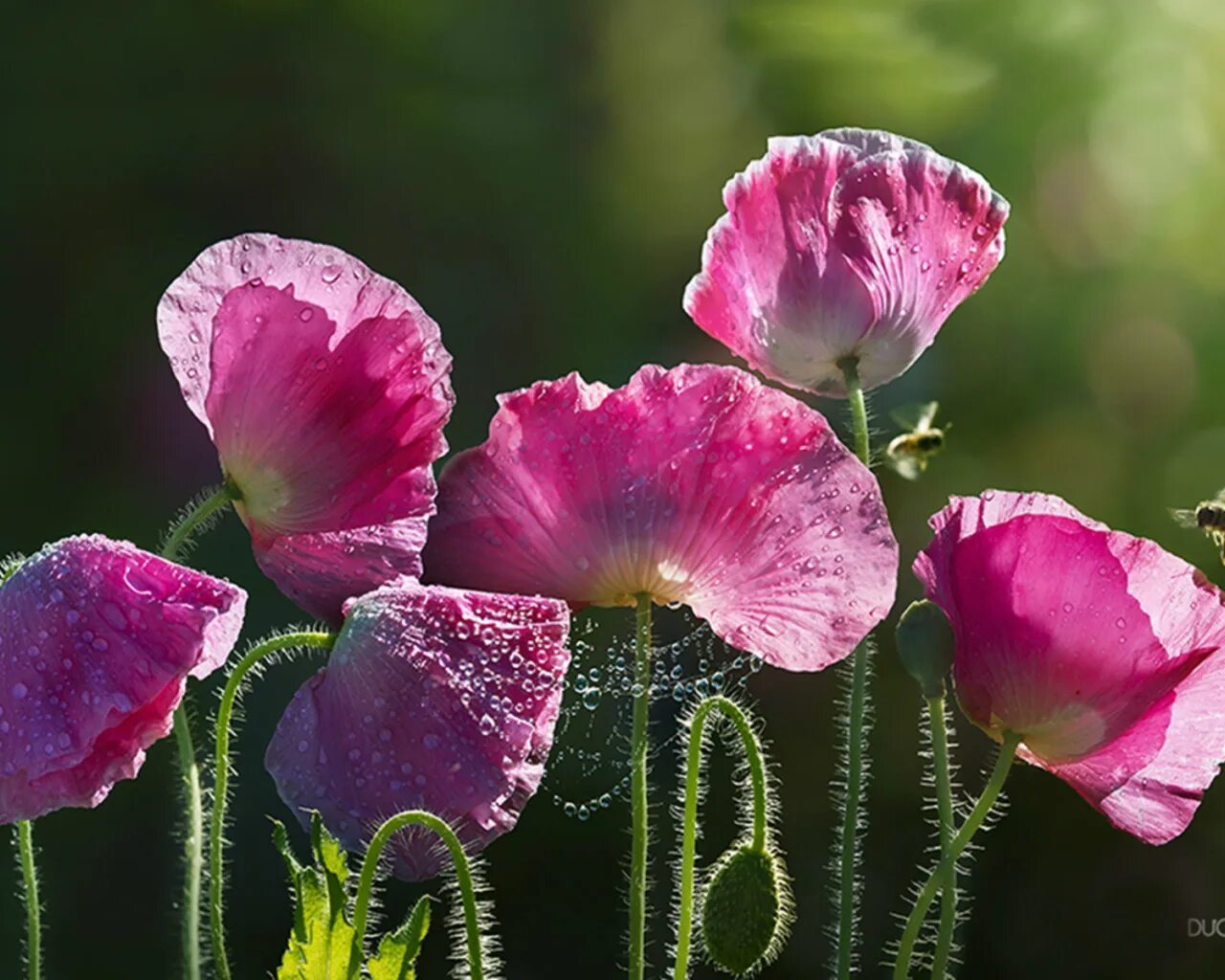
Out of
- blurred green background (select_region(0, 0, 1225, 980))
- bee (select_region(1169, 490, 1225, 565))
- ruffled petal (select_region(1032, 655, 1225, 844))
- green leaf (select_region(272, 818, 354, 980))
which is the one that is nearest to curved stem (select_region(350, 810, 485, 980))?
green leaf (select_region(272, 818, 354, 980))

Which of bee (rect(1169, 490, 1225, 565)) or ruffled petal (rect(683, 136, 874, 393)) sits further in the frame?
bee (rect(1169, 490, 1225, 565))

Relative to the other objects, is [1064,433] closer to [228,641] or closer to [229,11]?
[229,11]

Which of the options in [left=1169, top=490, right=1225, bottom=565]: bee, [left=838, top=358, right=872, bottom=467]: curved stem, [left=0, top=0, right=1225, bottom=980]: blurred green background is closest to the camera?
[left=838, top=358, right=872, bottom=467]: curved stem

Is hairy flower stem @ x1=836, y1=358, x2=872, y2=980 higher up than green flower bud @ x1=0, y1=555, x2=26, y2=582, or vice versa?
green flower bud @ x1=0, y1=555, x2=26, y2=582

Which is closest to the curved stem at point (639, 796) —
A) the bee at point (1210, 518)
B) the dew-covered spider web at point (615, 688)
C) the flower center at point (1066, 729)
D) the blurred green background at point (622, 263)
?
the dew-covered spider web at point (615, 688)

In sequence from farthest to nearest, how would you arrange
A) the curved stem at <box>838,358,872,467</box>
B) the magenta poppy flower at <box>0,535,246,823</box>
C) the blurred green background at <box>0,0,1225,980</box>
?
the blurred green background at <box>0,0,1225,980</box> → the curved stem at <box>838,358,872,467</box> → the magenta poppy flower at <box>0,535,246,823</box>

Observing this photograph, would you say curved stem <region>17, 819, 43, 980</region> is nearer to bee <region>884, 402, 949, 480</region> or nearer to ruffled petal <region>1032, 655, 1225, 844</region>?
ruffled petal <region>1032, 655, 1225, 844</region>

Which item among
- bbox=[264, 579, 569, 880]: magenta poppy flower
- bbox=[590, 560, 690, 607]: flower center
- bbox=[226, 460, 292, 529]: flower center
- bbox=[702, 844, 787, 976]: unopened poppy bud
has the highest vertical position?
bbox=[226, 460, 292, 529]: flower center
